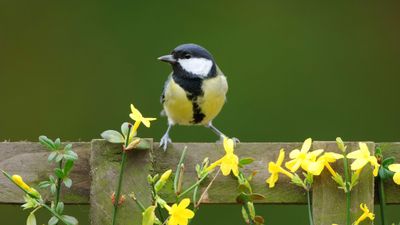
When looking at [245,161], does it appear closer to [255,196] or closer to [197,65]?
[255,196]

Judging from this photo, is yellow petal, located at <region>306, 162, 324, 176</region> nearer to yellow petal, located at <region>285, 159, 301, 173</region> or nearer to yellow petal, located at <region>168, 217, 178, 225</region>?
yellow petal, located at <region>285, 159, 301, 173</region>

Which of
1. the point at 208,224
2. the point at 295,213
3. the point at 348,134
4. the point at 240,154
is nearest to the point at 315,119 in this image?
the point at 348,134

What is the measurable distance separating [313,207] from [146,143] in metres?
0.39

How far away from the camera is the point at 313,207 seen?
1668 millimetres

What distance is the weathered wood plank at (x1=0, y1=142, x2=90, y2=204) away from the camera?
5.67 feet

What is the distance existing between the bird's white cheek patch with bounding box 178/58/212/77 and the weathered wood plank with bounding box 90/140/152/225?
987 mm

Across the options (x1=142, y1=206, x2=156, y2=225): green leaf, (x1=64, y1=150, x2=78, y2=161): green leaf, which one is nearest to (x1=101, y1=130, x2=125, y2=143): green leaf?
(x1=64, y1=150, x2=78, y2=161): green leaf

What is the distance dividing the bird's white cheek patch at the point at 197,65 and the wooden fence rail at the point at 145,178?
932mm

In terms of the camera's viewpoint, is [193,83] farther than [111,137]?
Yes

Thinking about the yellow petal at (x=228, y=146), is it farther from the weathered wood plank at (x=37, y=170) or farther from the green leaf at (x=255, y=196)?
the weathered wood plank at (x=37, y=170)

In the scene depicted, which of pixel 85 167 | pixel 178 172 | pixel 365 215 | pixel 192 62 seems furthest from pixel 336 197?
pixel 192 62

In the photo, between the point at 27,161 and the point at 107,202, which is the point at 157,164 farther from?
the point at 27,161

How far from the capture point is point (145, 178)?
1676mm

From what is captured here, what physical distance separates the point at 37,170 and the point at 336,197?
66 centimetres
